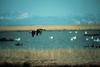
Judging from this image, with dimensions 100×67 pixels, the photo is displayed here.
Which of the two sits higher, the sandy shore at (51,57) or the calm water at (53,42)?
the sandy shore at (51,57)

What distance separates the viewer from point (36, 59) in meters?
12.6

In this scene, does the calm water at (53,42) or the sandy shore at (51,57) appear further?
the calm water at (53,42)

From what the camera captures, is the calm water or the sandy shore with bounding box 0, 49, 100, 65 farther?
the calm water

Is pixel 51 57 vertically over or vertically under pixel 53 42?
over

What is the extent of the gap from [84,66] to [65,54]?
3.23m

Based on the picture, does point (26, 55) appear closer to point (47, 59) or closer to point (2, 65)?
point (47, 59)

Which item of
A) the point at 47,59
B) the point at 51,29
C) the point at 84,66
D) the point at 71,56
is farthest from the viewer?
the point at 51,29

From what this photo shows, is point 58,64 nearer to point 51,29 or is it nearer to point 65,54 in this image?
point 65,54

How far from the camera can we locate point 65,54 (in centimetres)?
1371

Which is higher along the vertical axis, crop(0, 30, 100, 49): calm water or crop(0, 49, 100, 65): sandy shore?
crop(0, 49, 100, 65): sandy shore

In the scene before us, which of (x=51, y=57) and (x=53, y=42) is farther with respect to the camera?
(x=53, y=42)

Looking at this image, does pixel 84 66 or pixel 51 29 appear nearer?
pixel 84 66

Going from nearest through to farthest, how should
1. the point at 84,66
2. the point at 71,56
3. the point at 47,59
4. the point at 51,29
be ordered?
the point at 84,66
the point at 47,59
the point at 71,56
the point at 51,29

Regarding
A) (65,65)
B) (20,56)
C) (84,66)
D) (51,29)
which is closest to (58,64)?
(65,65)
